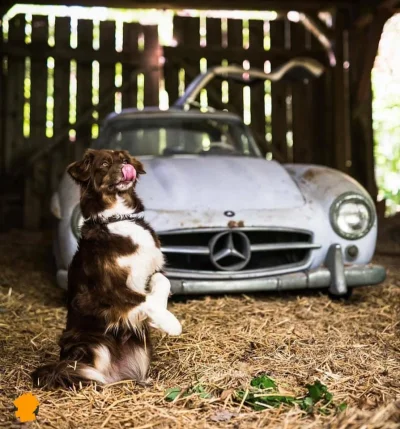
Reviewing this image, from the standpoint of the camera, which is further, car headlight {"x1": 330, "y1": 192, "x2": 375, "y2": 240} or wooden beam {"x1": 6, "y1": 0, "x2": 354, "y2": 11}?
wooden beam {"x1": 6, "y1": 0, "x2": 354, "y2": 11}

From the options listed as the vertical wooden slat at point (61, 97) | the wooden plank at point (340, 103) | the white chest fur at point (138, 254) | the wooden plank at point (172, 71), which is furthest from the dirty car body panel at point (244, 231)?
the wooden plank at point (172, 71)

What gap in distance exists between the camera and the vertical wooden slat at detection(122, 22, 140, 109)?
819 cm

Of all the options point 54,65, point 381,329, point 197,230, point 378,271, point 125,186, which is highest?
point 54,65

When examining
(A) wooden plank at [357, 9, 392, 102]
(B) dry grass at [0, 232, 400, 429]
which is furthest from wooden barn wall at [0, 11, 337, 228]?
(B) dry grass at [0, 232, 400, 429]

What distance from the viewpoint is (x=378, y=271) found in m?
3.72

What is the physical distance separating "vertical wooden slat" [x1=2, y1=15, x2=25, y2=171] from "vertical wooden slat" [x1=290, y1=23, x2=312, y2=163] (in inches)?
161

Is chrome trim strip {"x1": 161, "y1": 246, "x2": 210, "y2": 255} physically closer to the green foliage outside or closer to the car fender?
the car fender

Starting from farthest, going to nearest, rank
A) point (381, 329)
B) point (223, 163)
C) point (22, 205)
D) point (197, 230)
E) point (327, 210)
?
1. point (22, 205)
2. point (223, 163)
3. point (327, 210)
4. point (197, 230)
5. point (381, 329)

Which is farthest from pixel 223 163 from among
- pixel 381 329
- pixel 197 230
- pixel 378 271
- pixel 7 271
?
pixel 7 271

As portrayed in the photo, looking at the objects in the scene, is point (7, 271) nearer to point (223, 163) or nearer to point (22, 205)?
point (223, 163)

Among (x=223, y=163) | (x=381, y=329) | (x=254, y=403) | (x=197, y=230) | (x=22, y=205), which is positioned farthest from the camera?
(x=22, y=205)

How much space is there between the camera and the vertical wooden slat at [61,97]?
8082 mm

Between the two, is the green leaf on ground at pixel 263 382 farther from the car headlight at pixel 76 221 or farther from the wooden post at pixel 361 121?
the wooden post at pixel 361 121

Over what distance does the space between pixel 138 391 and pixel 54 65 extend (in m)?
6.73
